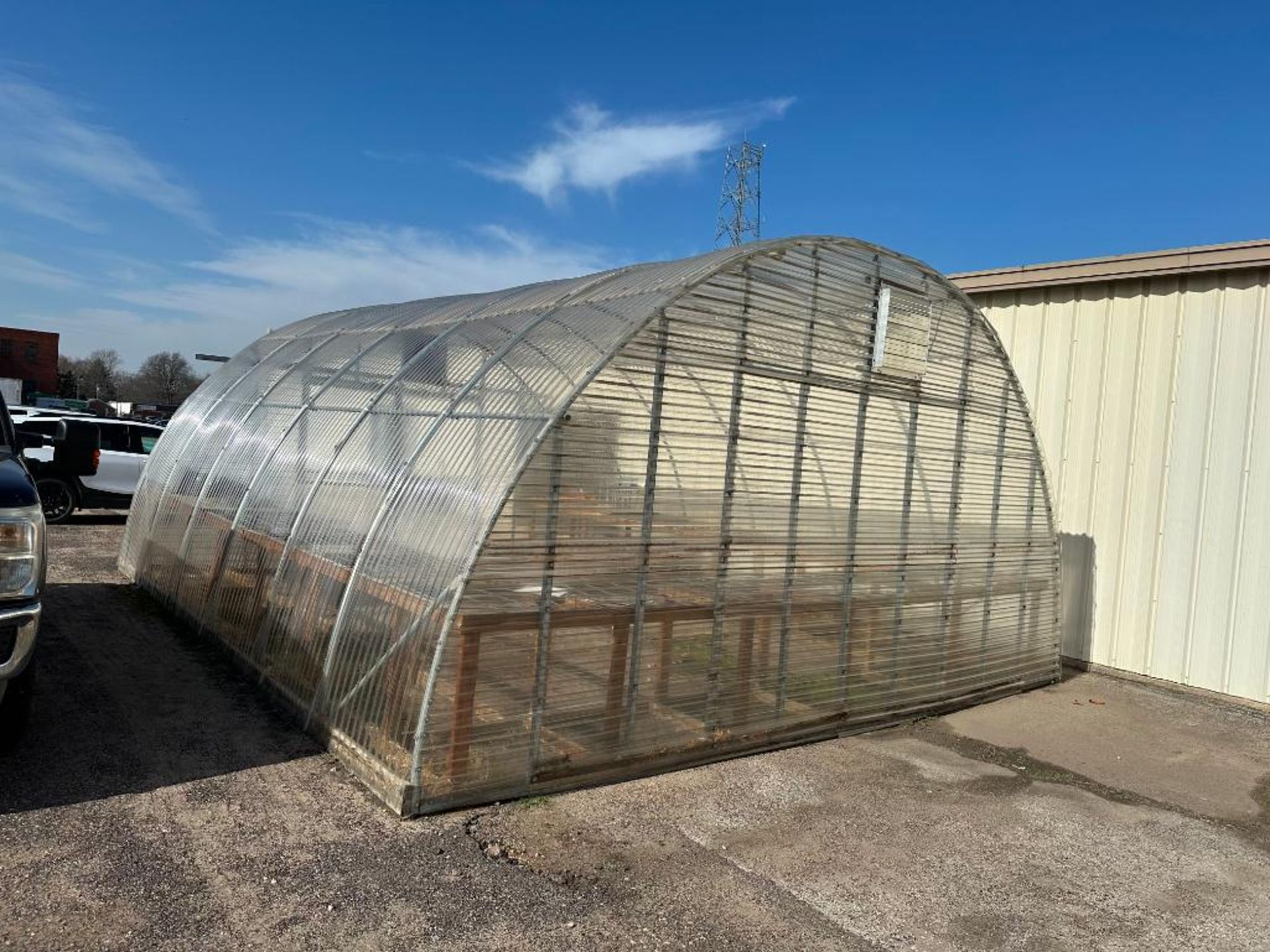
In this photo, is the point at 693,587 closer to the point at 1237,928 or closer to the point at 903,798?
the point at 903,798

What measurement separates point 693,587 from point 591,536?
93 cm

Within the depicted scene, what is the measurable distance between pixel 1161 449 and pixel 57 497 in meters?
16.9

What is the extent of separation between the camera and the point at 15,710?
18.5 feet

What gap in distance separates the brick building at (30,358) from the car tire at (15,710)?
62.7m

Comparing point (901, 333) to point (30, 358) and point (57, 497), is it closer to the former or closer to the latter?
point (57, 497)

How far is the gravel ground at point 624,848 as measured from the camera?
419 cm

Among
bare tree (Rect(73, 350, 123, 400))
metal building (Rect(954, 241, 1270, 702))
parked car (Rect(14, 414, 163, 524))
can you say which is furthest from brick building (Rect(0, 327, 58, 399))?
metal building (Rect(954, 241, 1270, 702))

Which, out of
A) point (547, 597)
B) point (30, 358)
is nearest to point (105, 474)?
point (547, 597)

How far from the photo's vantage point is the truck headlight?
16.3 feet

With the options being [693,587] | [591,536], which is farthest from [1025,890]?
[591,536]

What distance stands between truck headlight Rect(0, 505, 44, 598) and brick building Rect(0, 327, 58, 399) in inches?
2497

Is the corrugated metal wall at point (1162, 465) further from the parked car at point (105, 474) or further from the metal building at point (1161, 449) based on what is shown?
the parked car at point (105, 474)

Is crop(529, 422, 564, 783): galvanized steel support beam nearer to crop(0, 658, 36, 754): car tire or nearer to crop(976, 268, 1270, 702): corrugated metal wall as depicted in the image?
crop(0, 658, 36, 754): car tire

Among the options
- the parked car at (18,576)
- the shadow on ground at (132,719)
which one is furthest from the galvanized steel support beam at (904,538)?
the parked car at (18,576)
